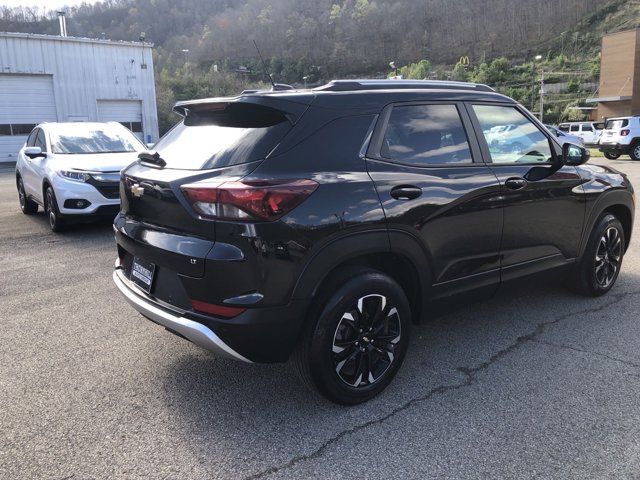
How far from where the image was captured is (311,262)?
2.88 meters

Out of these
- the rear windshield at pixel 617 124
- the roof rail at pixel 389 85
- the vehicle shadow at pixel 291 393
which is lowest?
the vehicle shadow at pixel 291 393

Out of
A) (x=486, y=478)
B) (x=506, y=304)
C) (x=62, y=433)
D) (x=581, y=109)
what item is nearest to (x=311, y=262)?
(x=486, y=478)

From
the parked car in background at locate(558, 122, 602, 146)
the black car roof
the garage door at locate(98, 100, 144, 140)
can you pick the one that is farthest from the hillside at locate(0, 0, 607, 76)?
the black car roof

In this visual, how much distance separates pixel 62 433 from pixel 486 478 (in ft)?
7.16

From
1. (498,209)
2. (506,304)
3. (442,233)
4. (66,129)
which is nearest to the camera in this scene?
(442,233)

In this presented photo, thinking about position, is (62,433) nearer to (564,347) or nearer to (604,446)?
(604,446)

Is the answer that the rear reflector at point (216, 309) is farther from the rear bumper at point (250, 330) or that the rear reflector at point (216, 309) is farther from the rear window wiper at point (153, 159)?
the rear window wiper at point (153, 159)

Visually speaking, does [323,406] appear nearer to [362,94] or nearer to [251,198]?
[251,198]

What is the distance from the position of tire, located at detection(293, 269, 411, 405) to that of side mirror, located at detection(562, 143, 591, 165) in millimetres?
2034

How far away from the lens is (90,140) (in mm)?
8867

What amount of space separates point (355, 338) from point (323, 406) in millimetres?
457

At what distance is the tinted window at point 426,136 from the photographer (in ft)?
11.1

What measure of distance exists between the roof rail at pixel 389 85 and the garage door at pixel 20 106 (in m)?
34.5

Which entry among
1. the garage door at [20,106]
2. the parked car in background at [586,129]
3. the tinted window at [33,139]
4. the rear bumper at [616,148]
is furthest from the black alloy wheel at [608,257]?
the garage door at [20,106]
